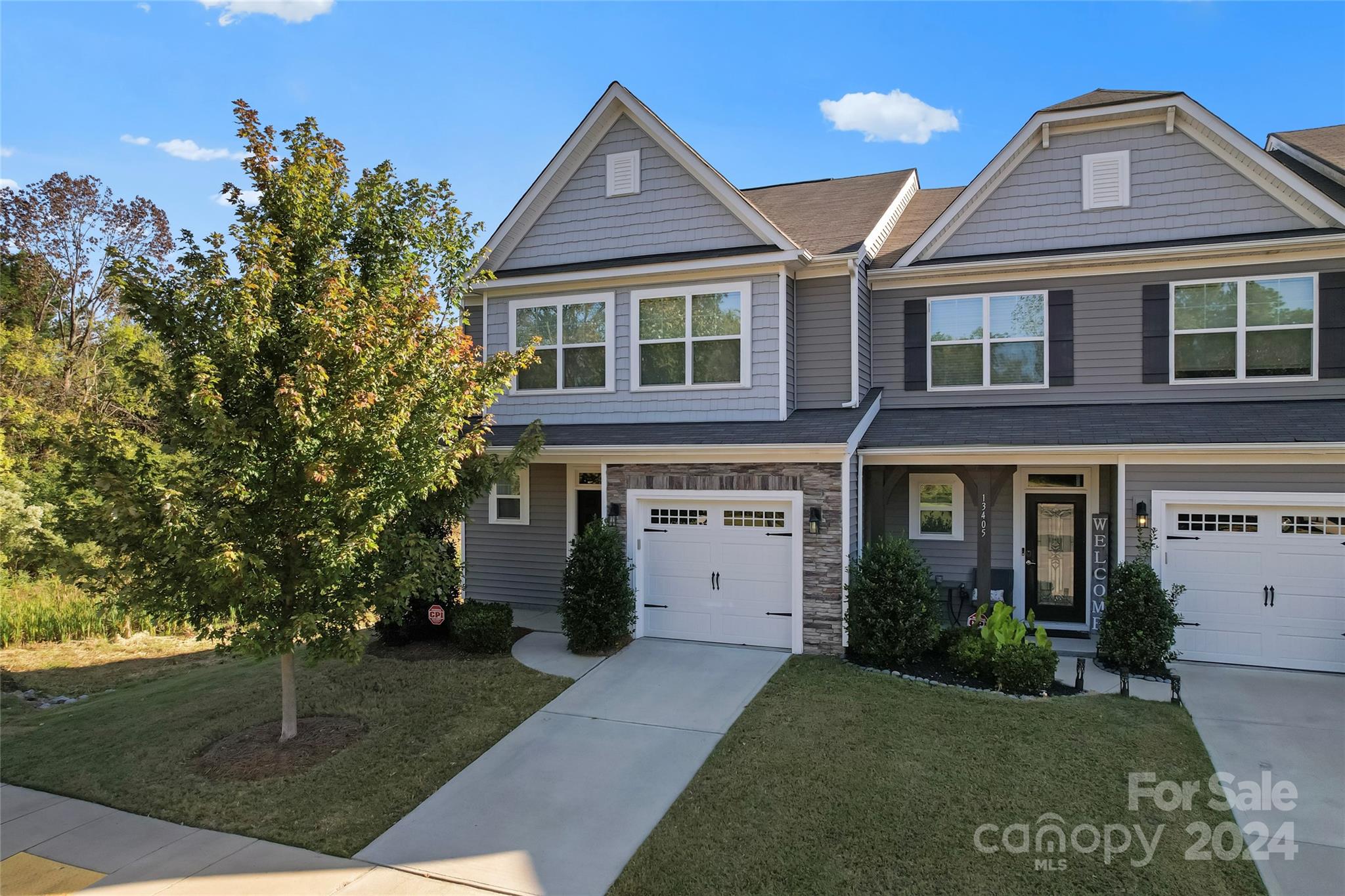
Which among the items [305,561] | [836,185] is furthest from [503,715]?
[836,185]

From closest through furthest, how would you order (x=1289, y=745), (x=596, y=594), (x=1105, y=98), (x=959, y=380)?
(x=1289, y=745), (x=596, y=594), (x=1105, y=98), (x=959, y=380)

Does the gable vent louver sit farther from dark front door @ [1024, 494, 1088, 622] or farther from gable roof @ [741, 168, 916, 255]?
dark front door @ [1024, 494, 1088, 622]

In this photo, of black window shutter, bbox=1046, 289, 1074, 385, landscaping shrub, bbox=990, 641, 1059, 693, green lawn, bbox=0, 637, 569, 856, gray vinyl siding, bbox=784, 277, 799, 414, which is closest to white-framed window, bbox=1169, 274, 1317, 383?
black window shutter, bbox=1046, 289, 1074, 385

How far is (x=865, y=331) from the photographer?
1292 cm

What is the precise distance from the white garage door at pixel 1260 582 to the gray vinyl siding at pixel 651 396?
5821mm

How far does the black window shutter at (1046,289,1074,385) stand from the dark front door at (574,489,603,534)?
7875 mm

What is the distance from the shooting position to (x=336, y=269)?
7445mm

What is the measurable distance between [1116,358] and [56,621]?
18.7 meters

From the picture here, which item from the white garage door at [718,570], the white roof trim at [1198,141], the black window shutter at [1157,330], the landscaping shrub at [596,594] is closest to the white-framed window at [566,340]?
the white garage door at [718,570]

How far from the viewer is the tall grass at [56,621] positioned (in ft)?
43.2

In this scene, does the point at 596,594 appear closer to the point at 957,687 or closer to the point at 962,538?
the point at 957,687

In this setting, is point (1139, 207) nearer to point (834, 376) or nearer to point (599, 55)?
point (834, 376)

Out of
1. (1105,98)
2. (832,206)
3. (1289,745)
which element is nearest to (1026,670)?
(1289,745)

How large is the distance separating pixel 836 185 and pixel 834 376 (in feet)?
18.5
